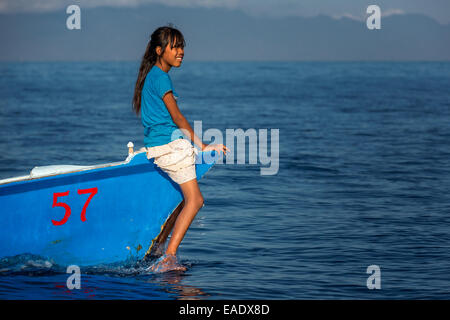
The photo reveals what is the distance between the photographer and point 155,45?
217 inches

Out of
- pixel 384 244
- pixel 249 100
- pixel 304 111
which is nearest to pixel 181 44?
pixel 384 244

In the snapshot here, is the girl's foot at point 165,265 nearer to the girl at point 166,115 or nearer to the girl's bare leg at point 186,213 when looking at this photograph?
the girl's bare leg at point 186,213

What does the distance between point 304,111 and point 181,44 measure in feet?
66.6

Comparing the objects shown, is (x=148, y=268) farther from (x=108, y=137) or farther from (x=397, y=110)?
(x=397, y=110)

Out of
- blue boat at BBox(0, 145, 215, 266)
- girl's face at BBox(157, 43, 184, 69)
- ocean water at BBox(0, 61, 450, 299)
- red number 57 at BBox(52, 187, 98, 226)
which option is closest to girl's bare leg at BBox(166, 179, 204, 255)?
blue boat at BBox(0, 145, 215, 266)

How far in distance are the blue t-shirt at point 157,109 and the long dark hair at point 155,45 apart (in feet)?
0.27

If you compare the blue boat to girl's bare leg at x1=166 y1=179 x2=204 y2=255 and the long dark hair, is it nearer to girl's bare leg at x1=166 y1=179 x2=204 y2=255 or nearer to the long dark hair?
girl's bare leg at x1=166 y1=179 x2=204 y2=255

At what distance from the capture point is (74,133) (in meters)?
17.3

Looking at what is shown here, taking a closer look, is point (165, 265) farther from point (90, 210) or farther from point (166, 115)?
point (166, 115)

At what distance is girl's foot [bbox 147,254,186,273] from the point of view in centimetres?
594

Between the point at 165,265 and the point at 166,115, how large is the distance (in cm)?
136

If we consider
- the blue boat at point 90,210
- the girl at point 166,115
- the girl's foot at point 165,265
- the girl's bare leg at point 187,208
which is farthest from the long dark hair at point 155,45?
the girl's foot at point 165,265

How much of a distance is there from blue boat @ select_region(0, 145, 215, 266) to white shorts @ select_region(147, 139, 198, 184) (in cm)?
26

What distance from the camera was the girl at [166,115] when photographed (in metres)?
5.43
